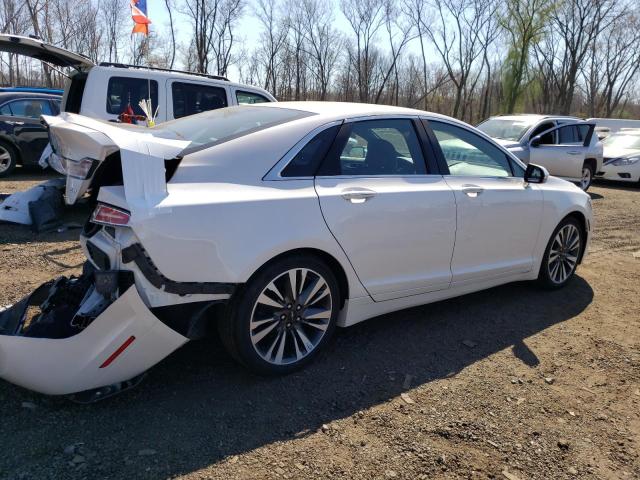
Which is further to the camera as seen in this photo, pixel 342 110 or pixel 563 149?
pixel 563 149

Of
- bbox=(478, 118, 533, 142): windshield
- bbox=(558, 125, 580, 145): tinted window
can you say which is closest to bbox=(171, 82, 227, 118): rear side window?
bbox=(478, 118, 533, 142): windshield

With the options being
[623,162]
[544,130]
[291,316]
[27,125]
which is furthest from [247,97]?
[623,162]

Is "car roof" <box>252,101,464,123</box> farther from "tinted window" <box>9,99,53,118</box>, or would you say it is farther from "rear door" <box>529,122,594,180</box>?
"tinted window" <box>9,99,53,118</box>

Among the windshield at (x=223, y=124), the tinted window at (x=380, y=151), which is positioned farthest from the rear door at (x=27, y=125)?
the tinted window at (x=380, y=151)

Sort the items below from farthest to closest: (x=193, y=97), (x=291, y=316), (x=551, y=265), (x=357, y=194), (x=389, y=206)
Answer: (x=193, y=97) → (x=551, y=265) → (x=389, y=206) → (x=357, y=194) → (x=291, y=316)

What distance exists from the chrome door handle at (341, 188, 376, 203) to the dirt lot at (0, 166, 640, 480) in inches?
41.7

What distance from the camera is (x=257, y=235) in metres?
2.80

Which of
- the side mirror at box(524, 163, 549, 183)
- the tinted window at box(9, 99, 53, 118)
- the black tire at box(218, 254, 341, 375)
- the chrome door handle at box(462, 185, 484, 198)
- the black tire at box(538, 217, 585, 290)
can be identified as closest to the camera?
the black tire at box(218, 254, 341, 375)

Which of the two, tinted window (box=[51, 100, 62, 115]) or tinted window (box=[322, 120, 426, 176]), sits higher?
tinted window (box=[51, 100, 62, 115])

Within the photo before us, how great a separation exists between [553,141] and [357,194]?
31.7ft

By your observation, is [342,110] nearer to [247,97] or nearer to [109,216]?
[109,216]

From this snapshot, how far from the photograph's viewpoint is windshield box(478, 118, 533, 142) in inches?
423

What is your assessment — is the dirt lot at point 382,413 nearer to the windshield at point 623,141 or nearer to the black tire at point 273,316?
the black tire at point 273,316

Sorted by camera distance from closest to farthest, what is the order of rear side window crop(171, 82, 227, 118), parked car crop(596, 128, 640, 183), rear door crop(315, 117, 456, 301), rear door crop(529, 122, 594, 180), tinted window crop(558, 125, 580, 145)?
rear door crop(315, 117, 456, 301)
rear side window crop(171, 82, 227, 118)
rear door crop(529, 122, 594, 180)
tinted window crop(558, 125, 580, 145)
parked car crop(596, 128, 640, 183)
